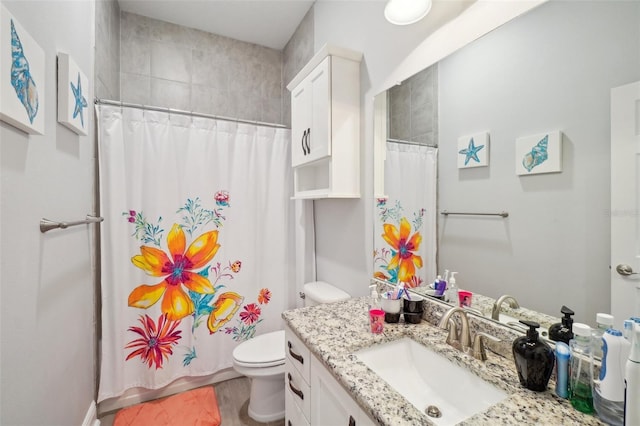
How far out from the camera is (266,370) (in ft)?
5.31

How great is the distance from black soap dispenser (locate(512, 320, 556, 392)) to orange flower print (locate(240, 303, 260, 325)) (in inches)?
68.1

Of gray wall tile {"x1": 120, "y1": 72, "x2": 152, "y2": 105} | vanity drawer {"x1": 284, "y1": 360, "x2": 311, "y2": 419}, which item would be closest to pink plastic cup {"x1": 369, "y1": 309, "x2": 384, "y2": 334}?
vanity drawer {"x1": 284, "y1": 360, "x2": 311, "y2": 419}

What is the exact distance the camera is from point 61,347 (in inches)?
45.7

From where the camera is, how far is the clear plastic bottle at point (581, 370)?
67 centimetres

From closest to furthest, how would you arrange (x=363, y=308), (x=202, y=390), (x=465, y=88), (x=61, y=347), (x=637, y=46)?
(x=637, y=46) → (x=465, y=88) → (x=61, y=347) → (x=363, y=308) → (x=202, y=390)

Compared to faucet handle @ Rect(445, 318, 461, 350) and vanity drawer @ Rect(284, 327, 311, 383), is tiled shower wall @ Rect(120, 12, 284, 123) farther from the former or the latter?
faucet handle @ Rect(445, 318, 461, 350)

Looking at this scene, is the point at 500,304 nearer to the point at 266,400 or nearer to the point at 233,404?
the point at 266,400

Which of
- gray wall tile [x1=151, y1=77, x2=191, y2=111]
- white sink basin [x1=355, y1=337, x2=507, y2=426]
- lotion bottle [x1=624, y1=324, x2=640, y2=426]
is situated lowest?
white sink basin [x1=355, y1=337, x2=507, y2=426]

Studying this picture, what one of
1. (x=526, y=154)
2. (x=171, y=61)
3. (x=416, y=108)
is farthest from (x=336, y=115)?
(x=171, y=61)

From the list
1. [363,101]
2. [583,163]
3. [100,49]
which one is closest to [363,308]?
[583,163]

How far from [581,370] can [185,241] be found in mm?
1989

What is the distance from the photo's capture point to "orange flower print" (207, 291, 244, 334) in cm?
200

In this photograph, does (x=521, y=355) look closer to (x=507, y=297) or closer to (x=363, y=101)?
(x=507, y=297)

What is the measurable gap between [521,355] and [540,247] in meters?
0.31
